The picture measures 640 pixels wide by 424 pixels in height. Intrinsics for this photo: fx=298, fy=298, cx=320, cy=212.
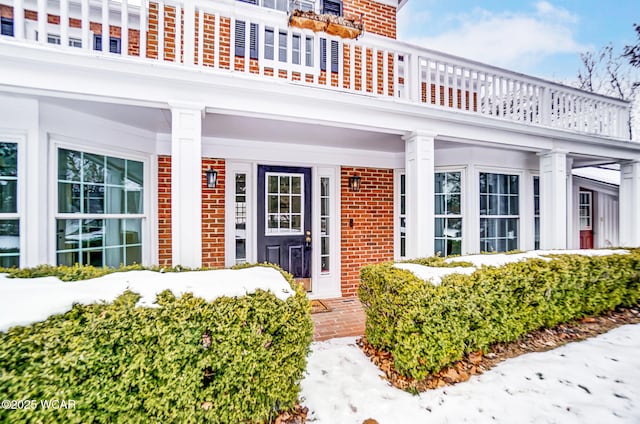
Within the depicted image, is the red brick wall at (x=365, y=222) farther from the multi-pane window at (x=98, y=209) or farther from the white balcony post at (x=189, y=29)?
the multi-pane window at (x=98, y=209)

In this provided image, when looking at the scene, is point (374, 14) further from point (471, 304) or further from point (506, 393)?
point (506, 393)

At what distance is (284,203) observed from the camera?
16.9ft

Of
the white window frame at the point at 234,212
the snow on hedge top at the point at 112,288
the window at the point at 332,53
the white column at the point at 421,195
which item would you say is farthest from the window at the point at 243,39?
the snow on hedge top at the point at 112,288

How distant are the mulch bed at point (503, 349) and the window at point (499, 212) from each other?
2.03 m

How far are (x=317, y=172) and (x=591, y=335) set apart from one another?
421 centimetres

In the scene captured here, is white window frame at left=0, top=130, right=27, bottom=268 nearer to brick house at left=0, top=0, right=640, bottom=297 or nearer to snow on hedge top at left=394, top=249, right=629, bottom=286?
brick house at left=0, top=0, right=640, bottom=297

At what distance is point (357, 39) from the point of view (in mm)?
3574

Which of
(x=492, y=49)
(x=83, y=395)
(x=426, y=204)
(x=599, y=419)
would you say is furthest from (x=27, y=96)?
(x=492, y=49)

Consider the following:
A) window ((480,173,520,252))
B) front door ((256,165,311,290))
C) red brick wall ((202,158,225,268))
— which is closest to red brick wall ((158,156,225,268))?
red brick wall ((202,158,225,268))

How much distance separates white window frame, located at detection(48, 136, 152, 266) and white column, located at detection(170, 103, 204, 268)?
56.7 inches

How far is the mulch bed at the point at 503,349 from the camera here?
2576mm

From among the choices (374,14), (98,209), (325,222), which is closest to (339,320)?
(325,222)

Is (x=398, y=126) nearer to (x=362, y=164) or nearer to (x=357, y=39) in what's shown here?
(x=357, y=39)

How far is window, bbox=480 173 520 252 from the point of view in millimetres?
5699
